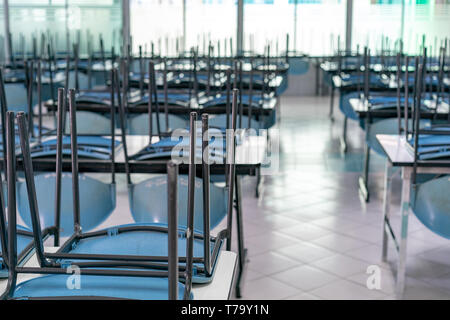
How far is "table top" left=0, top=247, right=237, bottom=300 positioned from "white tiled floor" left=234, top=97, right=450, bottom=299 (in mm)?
1698

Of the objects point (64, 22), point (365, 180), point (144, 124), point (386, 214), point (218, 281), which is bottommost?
point (365, 180)

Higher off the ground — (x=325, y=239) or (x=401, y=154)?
(x=401, y=154)

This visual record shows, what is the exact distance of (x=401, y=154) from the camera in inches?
106

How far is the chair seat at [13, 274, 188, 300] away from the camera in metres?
1.00

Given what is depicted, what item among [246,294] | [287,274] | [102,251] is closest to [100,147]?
[246,294]

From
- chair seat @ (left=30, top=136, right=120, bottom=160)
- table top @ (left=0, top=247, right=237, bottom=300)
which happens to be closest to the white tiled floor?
chair seat @ (left=30, top=136, right=120, bottom=160)

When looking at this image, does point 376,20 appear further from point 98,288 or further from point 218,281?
point 98,288

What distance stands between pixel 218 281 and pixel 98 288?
203 mm

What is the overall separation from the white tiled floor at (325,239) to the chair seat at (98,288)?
1.84m

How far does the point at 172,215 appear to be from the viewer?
82 centimetres

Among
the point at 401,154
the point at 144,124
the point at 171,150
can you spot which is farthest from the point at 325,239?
the point at 171,150

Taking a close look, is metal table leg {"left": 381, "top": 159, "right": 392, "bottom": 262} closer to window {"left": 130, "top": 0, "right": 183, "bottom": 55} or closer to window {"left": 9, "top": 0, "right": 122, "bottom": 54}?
window {"left": 9, "top": 0, "right": 122, "bottom": 54}

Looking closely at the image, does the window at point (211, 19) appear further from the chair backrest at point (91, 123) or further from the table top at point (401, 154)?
the table top at point (401, 154)

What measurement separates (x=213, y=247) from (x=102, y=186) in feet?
4.38
